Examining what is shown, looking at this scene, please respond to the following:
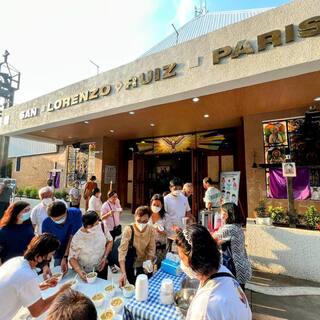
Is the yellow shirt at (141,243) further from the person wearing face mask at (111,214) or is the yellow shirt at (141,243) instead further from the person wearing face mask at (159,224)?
the person wearing face mask at (111,214)

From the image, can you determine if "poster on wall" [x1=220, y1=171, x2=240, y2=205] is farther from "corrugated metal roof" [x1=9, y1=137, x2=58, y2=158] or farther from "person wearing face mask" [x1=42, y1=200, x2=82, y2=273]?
"corrugated metal roof" [x1=9, y1=137, x2=58, y2=158]

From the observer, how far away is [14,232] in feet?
8.73

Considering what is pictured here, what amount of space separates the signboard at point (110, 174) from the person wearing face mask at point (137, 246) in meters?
7.78

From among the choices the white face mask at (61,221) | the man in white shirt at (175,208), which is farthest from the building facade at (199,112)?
the white face mask at (61,221)

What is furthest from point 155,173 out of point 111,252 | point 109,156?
point 111,252

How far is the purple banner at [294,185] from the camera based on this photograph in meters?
5.91

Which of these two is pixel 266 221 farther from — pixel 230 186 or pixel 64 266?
pixel 64 266

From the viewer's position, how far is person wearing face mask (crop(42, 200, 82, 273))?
2736 mm

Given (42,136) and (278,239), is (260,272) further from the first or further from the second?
(42,136)

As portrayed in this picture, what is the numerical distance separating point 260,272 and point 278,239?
76 centimetres

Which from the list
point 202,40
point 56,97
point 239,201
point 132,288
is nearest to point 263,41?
point 202,40

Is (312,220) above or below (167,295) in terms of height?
above

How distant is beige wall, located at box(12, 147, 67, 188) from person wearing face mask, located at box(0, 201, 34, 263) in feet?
29.7

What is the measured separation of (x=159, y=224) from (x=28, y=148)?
14402 mm
